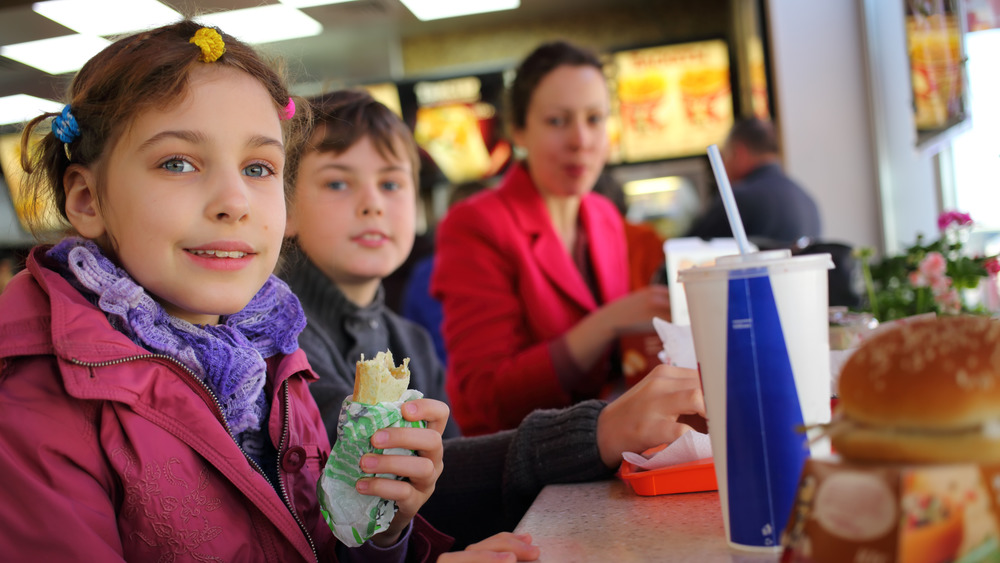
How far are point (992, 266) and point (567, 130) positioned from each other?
1.24 m

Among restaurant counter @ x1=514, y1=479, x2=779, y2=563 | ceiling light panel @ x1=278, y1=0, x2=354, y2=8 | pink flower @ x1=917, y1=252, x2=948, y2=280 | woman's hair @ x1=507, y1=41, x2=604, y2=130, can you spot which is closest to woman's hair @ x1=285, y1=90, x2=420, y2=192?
woman's hair @ x1=507, y1=41, x2=604, y2=130

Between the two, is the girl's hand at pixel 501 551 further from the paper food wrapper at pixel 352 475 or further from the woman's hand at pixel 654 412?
the woman's hand at pixel 654 412

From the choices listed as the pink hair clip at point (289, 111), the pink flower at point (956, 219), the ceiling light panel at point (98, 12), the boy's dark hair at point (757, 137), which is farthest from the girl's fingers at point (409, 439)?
the ceiling light panel at point (98, 12)

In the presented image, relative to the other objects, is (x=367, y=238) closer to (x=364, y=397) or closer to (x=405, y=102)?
(x=364, y=397)

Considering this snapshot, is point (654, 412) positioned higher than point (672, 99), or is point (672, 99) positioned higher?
point (672, 99)

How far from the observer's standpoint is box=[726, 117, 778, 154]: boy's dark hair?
4.12 meters

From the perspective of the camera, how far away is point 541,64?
8.29 ft

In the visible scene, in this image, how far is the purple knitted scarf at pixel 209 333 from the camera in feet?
3.33

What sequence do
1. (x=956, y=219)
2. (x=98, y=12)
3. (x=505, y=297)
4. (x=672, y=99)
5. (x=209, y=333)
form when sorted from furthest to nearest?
(x=672, y=99)
(x=98, y=12)
(x=505, y=297)
(x=956, y=219)
(x=209, y=333)

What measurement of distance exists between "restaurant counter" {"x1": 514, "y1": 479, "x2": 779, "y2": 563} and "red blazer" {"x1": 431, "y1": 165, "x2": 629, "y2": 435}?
42.7 inches

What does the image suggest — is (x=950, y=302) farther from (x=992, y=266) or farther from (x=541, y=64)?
(x=541, y=64)

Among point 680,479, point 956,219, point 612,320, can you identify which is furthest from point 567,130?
point 680,479

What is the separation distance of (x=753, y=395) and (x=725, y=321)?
65 millimetres

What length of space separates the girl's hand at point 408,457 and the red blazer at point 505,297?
1082 mm
